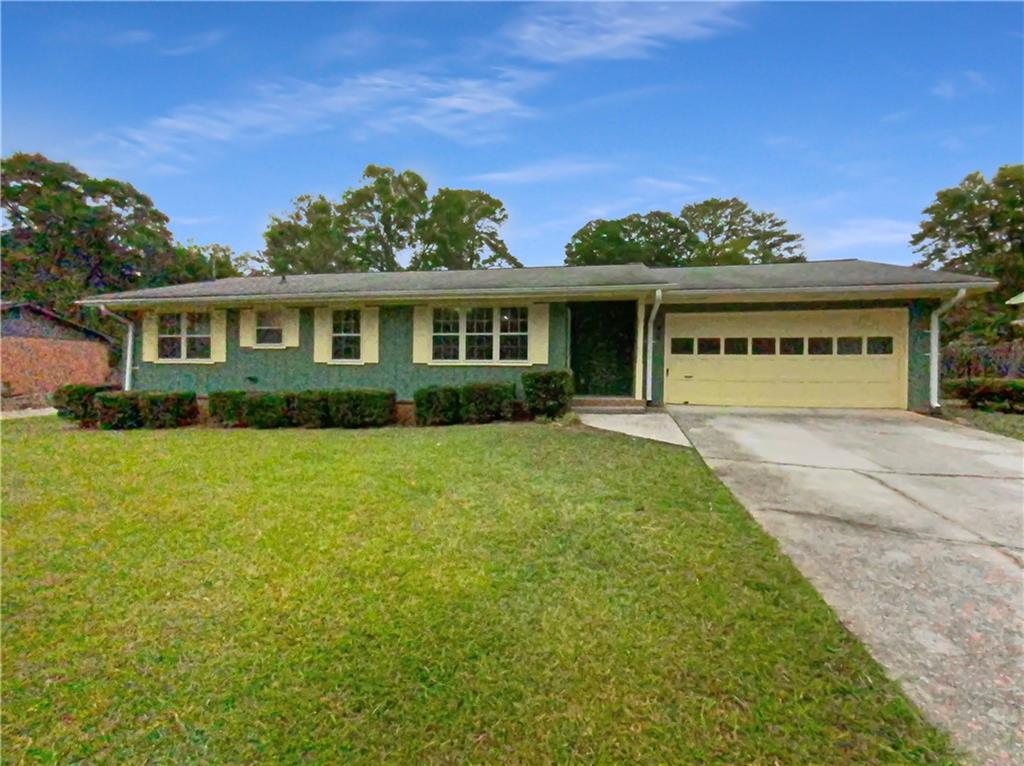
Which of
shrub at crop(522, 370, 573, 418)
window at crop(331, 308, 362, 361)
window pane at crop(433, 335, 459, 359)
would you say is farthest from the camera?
window at crop(331, 308, 362, 361)

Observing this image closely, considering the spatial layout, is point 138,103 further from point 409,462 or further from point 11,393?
point 11,393

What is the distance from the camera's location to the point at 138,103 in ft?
28.5

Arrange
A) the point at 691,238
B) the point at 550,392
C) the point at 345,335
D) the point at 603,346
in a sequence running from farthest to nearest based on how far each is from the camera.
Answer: the point at 691,238 < the point at 603,346 < the point at 345,335 < the point at 550,392

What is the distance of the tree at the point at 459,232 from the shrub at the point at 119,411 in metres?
21.2

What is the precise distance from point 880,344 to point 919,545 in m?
7.73

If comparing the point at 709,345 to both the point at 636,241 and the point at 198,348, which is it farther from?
the point at 636,241

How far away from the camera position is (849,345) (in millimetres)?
9273

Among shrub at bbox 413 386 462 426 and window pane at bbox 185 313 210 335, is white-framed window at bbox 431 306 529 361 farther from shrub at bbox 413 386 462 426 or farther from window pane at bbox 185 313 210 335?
window pane at bbox 185 313 210 335

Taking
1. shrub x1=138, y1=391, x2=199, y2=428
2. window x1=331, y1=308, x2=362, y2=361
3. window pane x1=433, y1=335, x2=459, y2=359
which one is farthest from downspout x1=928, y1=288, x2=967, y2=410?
shrub x1=138, y1=391, x2=199, y2=428

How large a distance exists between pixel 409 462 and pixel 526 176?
961cm

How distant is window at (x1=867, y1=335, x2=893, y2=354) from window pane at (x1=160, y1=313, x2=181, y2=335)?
577 inches

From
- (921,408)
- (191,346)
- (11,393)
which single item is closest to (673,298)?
(921,408)

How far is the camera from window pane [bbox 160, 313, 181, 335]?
10805 millimetres

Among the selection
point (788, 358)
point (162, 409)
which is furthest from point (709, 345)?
point (162, 409)
